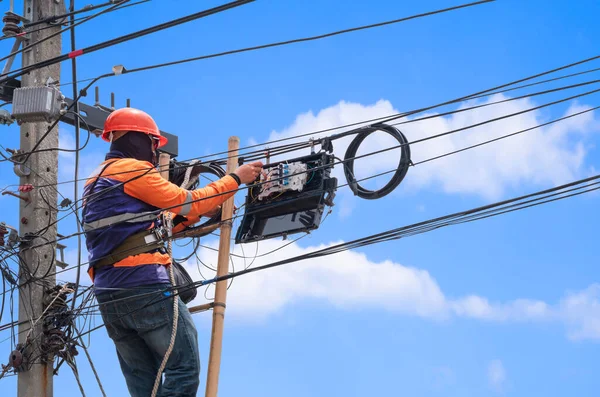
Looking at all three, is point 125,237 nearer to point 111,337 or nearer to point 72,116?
point 111,337

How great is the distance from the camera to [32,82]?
10531 millimetres

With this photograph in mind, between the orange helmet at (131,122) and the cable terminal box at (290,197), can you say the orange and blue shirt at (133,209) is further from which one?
the cable terminal box at (290,197)

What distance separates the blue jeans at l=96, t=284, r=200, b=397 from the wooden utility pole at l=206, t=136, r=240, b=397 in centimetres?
41

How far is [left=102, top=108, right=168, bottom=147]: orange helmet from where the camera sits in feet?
29.0

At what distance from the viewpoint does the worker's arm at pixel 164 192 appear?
8.36 meters

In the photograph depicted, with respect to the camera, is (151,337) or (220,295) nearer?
(151,337)

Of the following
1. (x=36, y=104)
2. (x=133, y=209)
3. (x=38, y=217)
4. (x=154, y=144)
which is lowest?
(x=133, y=209)

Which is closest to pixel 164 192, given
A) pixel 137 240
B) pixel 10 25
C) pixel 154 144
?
pixel 137 240

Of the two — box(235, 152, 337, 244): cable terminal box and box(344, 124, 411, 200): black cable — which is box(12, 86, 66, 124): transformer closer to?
box(235, 152, 337, 244): cable terminal box

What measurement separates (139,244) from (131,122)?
1.14 metres

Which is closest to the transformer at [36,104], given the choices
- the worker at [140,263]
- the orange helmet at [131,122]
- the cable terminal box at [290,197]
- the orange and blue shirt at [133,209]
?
the orange helmet at [131,122]

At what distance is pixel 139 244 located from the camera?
8383 millimetres

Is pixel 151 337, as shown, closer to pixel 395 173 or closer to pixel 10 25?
pixel 395 173

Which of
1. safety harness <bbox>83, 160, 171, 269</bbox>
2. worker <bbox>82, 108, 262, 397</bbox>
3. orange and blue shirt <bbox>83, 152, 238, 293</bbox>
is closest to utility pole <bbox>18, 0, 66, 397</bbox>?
worker <bbox>82, 108, 262, 397</bbox>
